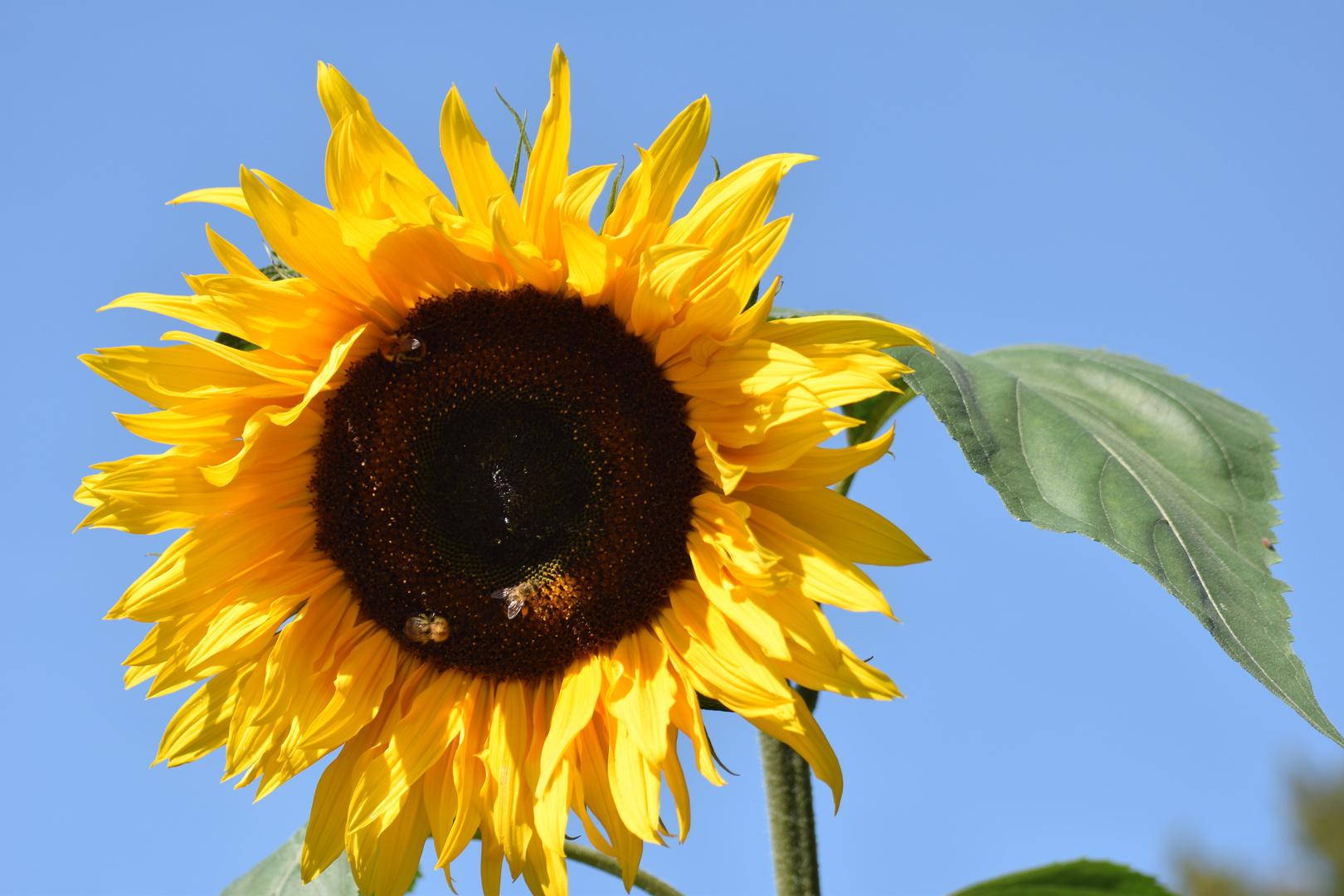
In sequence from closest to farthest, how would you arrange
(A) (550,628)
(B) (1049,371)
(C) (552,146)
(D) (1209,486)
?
(C) (552,146) < (D) (1209,486) < (A) (550,628) < (B) (1049,371)

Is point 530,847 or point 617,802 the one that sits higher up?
point 617,802

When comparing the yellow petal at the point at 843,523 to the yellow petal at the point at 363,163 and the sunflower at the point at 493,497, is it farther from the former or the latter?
the yellow petal at the point at 363,163

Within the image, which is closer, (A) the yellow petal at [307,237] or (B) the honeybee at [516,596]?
(A) the yellow petal at [307,237]

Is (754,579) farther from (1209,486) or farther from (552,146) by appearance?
(1209,486)

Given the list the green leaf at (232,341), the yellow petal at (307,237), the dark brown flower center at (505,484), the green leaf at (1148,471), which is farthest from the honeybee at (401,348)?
the green leaf at (1148,471)

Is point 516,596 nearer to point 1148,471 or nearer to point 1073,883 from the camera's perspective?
point 1073,883

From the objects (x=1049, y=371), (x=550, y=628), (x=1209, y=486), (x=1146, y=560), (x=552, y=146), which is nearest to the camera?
(x=1146, y=560)

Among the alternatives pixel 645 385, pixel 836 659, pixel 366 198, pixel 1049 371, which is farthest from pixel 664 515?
pixel 1049 371
